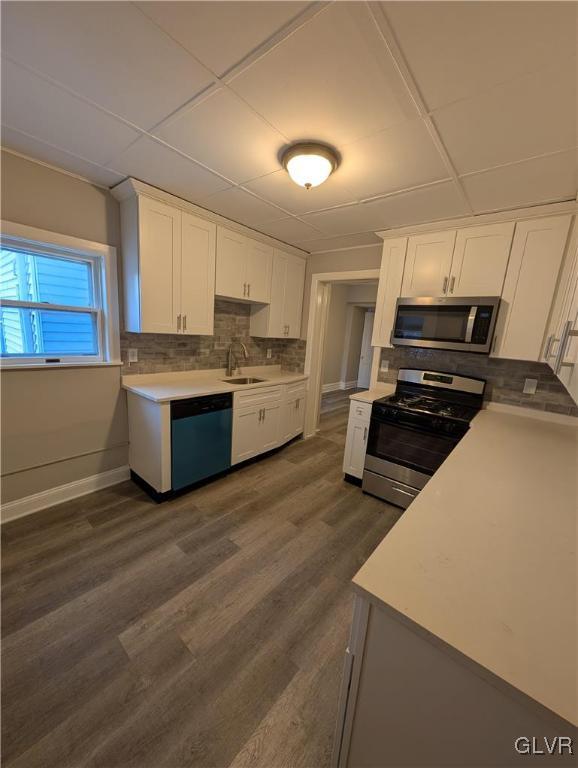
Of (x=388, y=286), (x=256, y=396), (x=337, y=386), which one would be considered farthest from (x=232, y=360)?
(x=337, y=386)

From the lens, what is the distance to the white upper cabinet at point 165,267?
2.33 metres

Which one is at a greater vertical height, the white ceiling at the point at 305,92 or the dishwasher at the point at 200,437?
the white ceiling at the point at 305,92

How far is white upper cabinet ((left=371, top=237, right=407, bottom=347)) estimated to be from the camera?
278cm

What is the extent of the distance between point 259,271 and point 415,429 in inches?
91.7

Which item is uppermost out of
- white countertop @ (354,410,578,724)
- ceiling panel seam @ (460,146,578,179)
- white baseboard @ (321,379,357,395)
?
ceiling panel seam @ (460,146,578,179)

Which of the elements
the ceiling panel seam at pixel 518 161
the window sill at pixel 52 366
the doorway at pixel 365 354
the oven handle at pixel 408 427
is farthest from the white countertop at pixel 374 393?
the doorway at pixel 365 354

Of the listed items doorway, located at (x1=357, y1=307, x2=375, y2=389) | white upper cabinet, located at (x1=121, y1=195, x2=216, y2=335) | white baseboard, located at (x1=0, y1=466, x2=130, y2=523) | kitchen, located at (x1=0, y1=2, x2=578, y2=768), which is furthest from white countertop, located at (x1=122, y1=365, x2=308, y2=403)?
doorway, located at (x1=357, y1=307, x2=375, y2=389)

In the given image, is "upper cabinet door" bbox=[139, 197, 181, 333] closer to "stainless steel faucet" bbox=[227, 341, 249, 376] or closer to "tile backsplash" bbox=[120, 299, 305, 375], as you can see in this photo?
"tile backsplash" bbox=[120, 299, 305, 375]

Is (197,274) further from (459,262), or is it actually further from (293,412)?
(459,262)

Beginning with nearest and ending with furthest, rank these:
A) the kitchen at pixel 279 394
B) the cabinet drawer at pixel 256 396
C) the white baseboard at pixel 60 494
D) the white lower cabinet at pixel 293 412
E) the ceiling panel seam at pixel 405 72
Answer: the kitchen at pixel 279 394 < the ceiling panel seam at pixel 405 72 < the white baseboard at pixel 60 494 < the cabinet drawer at pixel 256 396 < the white lower cabinet at pixel 293 412

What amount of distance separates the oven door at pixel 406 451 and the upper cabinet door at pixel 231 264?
6.38 feet

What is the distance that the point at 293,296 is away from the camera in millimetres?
3791

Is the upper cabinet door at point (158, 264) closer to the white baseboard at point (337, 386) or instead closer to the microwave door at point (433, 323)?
the microwave door at point (433, 323)

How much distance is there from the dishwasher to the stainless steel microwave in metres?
1.77
